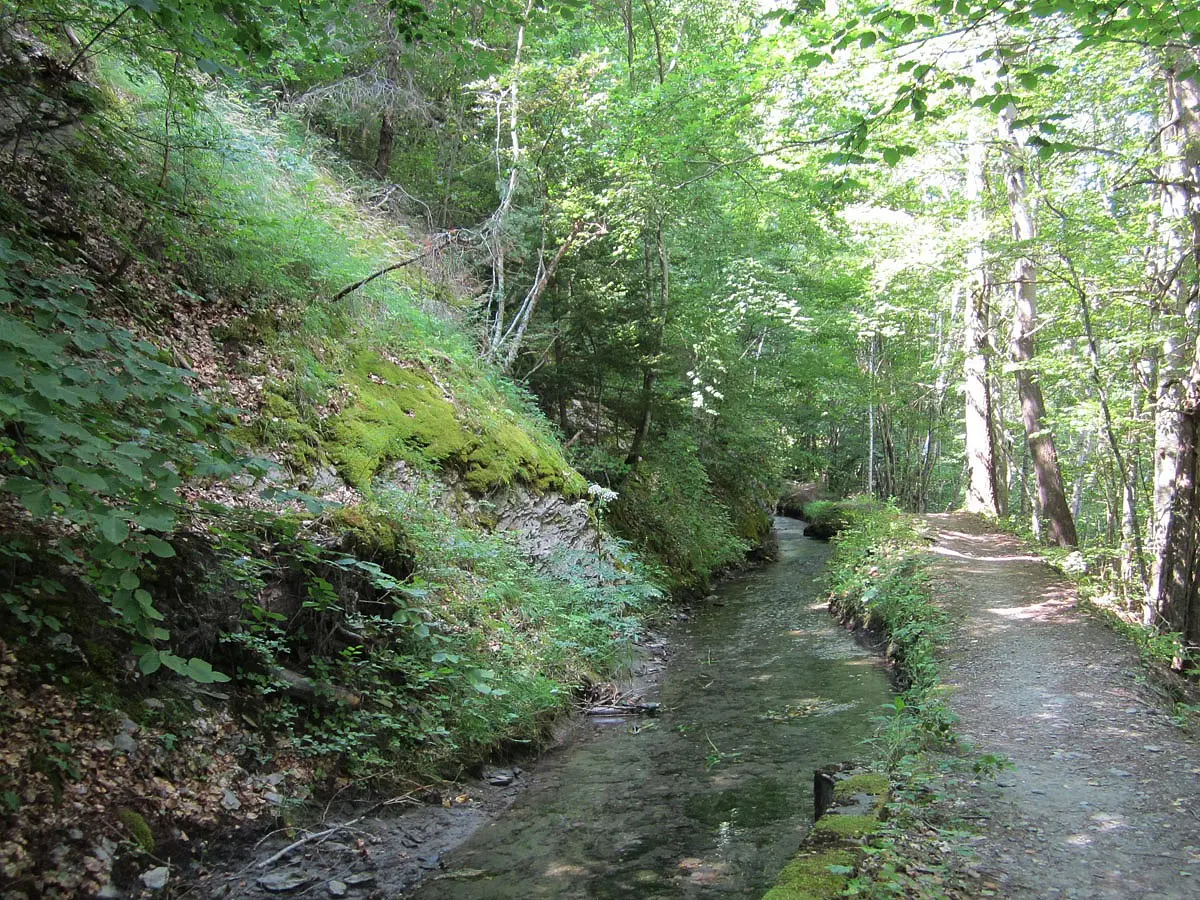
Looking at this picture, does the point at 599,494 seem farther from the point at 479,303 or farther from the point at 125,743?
the point at 125,743

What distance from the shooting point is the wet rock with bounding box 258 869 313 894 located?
3697 mm

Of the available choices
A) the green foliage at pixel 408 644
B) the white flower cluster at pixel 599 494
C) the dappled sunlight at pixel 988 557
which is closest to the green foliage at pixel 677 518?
the white flower cluster at pixel 599 494

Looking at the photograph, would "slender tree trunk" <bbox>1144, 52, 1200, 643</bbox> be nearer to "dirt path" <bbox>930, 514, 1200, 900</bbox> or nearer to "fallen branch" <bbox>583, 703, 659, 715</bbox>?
"dirt path" <bbox>930, 514, 1200, 900</bbox>

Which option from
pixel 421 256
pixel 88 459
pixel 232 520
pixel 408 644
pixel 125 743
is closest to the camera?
pixel 88 459

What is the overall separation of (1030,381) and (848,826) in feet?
36.7

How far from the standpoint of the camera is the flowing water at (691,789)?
425 cm

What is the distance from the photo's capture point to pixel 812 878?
334 cm

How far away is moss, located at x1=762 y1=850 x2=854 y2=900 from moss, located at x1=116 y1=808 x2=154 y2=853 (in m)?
2.96

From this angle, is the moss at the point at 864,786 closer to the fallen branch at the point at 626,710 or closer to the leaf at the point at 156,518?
the fallen branch at the point at 626,710

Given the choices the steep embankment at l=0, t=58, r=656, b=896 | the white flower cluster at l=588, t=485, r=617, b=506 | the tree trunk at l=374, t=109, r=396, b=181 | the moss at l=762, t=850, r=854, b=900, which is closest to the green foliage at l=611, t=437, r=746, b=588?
the white flower cluster at l=588, t=485, r=617, b=506

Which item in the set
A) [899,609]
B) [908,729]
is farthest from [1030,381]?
[908,729]

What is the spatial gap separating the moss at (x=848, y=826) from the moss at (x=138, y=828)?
343 centimetres

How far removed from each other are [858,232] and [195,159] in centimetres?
1304

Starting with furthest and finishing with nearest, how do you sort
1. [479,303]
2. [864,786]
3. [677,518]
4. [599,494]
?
[677,518] < [479,303] < [599,494] < [864,786]
